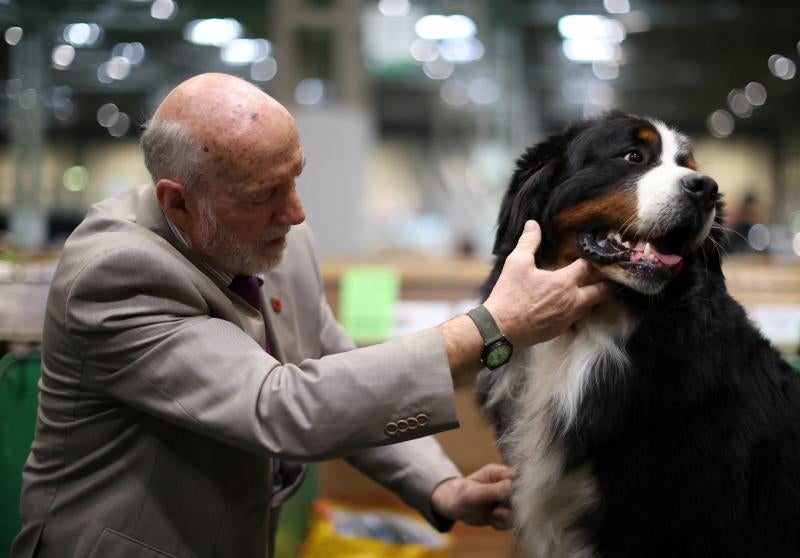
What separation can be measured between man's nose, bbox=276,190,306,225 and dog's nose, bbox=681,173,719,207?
75 cm

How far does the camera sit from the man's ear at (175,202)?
157 centimetres

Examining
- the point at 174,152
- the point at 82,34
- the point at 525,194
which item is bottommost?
the point at 525,194

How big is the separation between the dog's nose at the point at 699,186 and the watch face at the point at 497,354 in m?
0.48

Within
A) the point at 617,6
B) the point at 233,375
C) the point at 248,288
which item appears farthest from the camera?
the point at 617,6

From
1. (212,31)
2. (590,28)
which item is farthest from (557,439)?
(590,28)

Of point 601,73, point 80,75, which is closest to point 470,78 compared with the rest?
point 601,73

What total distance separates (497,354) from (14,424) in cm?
132

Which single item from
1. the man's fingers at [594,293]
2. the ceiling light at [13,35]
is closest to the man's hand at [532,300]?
the man's fingers at [594,293]

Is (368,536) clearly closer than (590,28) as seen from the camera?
Yes

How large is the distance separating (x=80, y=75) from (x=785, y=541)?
11.6m

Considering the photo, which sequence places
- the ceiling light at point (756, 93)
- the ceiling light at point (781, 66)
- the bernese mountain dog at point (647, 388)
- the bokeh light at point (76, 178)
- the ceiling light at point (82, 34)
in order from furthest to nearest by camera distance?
the bokeh light at point (76, 178)
the ceiling light at point (756, 93)
the ceiling light at point (781, 66)
the ceiling light at point (82, 34)
the bernese mountain dog at point (647, 388)

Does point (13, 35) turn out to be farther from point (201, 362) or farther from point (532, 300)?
point (532, 300)

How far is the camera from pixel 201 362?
4.79 ft

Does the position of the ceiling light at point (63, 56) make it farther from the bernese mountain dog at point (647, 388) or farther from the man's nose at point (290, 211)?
the bernese mountain dog at point (647, 388)
